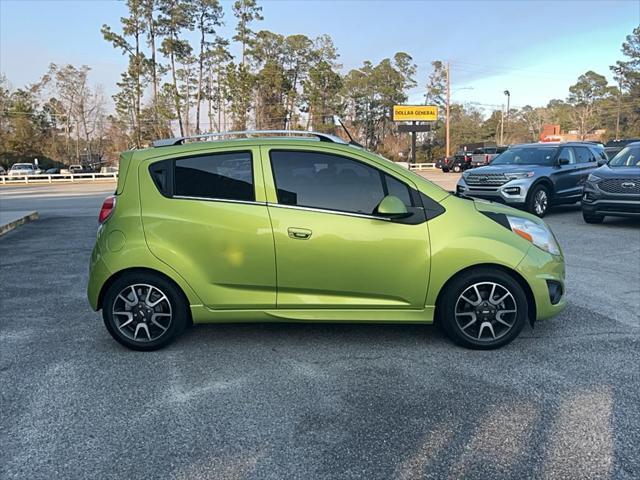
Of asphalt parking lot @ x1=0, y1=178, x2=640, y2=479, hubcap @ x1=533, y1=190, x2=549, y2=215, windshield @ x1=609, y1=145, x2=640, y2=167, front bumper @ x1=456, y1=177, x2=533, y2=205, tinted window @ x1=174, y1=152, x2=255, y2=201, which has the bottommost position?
asphalt parking lot @ x1=0, y1=178, x2=640, y2=479

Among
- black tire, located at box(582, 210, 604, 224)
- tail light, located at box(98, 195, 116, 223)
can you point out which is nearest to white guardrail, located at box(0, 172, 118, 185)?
black tire, located at box(582, 210, 604, 224)

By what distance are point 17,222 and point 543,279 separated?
38.7 feet

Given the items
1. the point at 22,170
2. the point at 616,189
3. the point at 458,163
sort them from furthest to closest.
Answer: the point at 22,170
the point at 458,163
the point at 616,189

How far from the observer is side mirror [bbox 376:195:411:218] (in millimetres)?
3818

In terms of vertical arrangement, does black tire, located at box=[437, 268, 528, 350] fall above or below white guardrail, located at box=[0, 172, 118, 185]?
below

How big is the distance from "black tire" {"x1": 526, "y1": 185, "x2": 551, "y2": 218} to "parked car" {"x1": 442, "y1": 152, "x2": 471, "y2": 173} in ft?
84.1

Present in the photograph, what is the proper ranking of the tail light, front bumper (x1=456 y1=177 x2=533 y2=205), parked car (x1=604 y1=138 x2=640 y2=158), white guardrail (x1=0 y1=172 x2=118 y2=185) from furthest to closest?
1. white guardrail (x1=0 y1=172 x2=118 y2=185)
2. parked car (x1=604 y1=138 x2=640 y2=158)
3. front bumper (x1=456 y1=177 x2=533 y2=205)
4. the tail light

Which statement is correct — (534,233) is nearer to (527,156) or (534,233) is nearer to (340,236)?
(340,236)

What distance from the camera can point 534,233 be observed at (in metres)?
4.16

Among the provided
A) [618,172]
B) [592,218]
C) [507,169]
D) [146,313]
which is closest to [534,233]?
[146,313]

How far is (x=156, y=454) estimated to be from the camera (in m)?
2.72

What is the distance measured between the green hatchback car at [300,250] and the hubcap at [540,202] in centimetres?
777

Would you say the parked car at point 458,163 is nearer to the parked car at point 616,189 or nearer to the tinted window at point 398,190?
the parked car at point 616,189

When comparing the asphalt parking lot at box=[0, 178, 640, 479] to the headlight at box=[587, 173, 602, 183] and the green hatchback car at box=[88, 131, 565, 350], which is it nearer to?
the green hatchback car at box=[88, 131, 565, 350]
